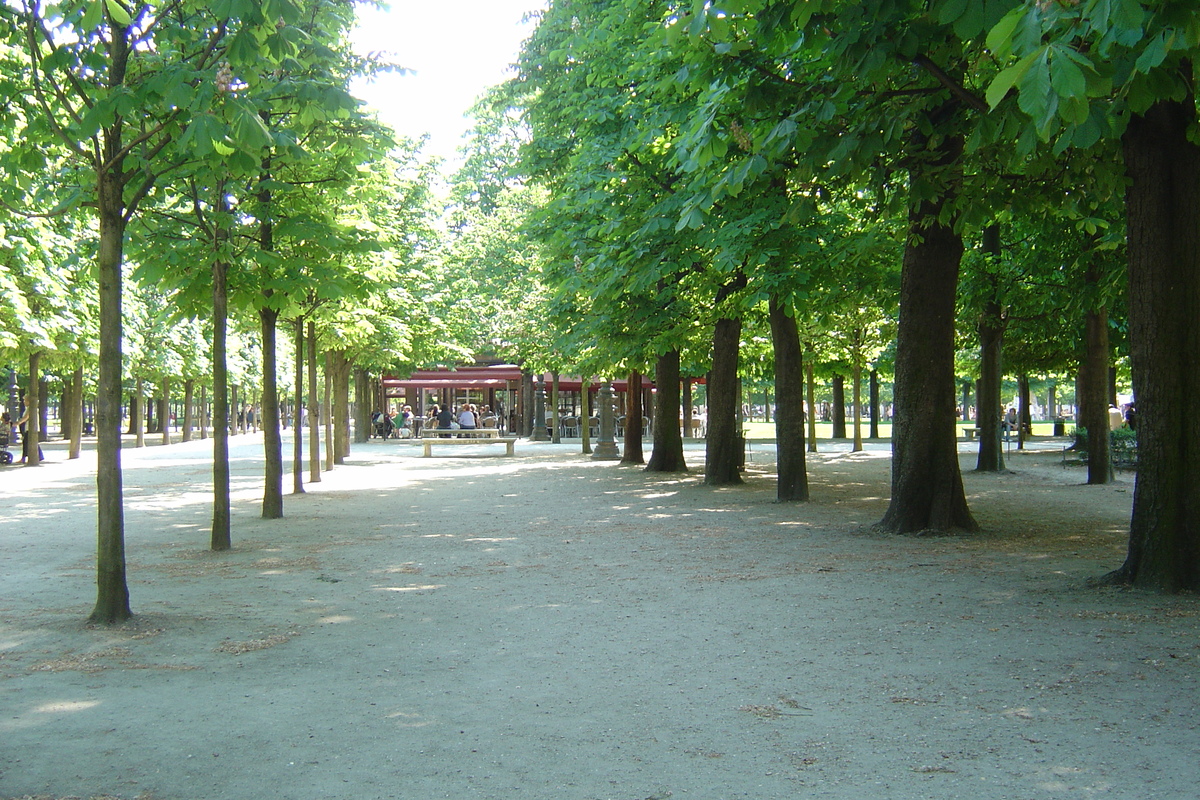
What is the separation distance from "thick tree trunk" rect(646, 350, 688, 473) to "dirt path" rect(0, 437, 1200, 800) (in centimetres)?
1014

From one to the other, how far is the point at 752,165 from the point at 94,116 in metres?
3.87

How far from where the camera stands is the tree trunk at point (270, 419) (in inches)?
509

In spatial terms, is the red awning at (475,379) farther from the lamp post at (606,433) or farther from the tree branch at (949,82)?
the tree branch at (949,82)

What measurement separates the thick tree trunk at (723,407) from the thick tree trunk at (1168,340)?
1030 cm

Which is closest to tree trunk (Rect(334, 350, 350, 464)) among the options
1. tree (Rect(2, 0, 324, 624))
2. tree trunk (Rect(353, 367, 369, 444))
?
tree trunk (Rect(353, 367, 369, 444))

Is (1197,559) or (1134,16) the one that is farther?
(1197,559)

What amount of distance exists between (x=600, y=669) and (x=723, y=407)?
12652mm

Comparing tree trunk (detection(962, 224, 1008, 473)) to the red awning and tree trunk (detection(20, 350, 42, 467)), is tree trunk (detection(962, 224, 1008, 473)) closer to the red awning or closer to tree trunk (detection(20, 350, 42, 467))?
tree trunk (detection(20, 350, 42, 467))

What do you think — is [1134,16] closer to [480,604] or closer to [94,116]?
→ [94,116]

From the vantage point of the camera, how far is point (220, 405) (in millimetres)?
10312

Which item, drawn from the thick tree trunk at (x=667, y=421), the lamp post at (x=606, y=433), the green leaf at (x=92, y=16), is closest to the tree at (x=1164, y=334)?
the green leaf at (x=92, y=16)

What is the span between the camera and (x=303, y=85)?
630 cm

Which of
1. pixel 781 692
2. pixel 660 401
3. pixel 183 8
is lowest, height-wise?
pixel 781 692

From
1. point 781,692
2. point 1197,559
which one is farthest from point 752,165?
point 1197,559
